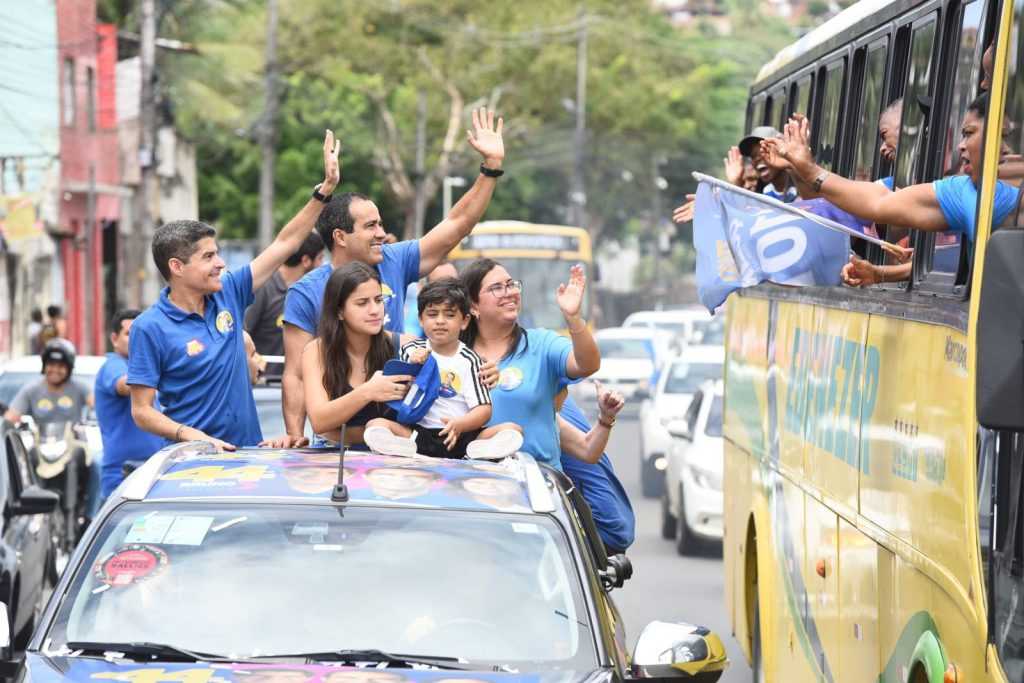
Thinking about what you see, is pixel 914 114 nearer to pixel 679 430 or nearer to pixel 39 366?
pixel 679 430

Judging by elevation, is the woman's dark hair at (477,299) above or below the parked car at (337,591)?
above

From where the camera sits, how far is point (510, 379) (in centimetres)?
779

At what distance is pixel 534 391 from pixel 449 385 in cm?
47

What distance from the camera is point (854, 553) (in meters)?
6.61

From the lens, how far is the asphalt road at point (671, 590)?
12961 millimetres

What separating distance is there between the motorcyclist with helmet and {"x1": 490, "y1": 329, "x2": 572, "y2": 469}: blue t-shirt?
7.55m

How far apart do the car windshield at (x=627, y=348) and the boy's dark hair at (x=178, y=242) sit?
2848 centimetres

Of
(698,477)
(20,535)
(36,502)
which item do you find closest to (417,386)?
(36,502)

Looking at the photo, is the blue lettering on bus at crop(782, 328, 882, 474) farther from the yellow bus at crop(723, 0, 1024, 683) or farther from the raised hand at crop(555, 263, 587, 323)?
the raised hand at crop(555, 263, 587, 323)

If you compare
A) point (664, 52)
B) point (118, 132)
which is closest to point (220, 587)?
point (118, 132)

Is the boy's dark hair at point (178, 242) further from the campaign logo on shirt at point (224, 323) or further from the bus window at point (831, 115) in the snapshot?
the bus window at point (831, 115)

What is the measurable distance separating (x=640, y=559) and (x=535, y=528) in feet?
36.6

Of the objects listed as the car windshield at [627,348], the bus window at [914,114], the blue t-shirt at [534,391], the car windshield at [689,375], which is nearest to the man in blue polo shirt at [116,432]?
the blue t-shirt at [534,391]

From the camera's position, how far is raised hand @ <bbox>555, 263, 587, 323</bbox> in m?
7.70
